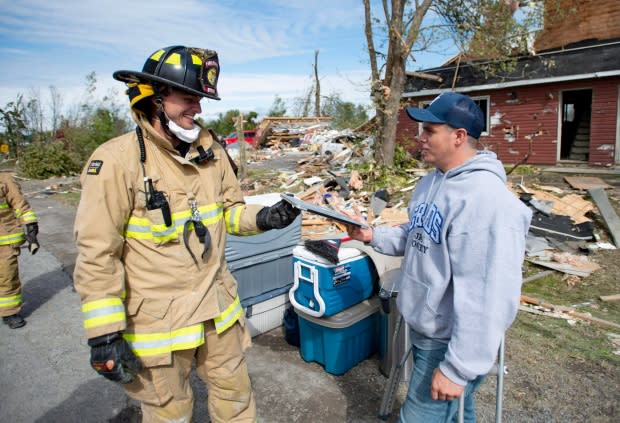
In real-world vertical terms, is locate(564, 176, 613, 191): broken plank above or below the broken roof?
below

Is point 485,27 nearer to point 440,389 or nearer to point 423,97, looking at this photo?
point 423,97

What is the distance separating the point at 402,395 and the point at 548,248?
5.16 m

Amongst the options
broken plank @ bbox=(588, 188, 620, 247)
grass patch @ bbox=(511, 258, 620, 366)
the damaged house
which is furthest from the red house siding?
grass patch @ bbox=(511, 258, 620, 366)

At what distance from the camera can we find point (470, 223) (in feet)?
5.76

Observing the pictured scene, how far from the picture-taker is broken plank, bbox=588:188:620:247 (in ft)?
24.3

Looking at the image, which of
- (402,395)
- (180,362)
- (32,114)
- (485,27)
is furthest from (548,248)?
(32,114)

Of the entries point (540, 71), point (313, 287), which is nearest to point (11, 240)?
point (313, 287)

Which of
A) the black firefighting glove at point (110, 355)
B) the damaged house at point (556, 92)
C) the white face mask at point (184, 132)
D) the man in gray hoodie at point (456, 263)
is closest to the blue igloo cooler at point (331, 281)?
the man in gray hoodie at point (456, 263)

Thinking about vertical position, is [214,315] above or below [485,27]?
below

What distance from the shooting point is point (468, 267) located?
1754 mm

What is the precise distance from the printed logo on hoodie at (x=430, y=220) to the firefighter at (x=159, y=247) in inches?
43.2

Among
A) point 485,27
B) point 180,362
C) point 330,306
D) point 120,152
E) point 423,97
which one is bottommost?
point 330,306

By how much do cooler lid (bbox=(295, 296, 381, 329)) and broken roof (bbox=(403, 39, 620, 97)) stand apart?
12.9 m

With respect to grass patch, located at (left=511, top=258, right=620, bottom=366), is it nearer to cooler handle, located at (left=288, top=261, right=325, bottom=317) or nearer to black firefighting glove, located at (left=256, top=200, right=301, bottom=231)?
cooler handle, located at (left=288, top=261, right=325, bottom=317)
